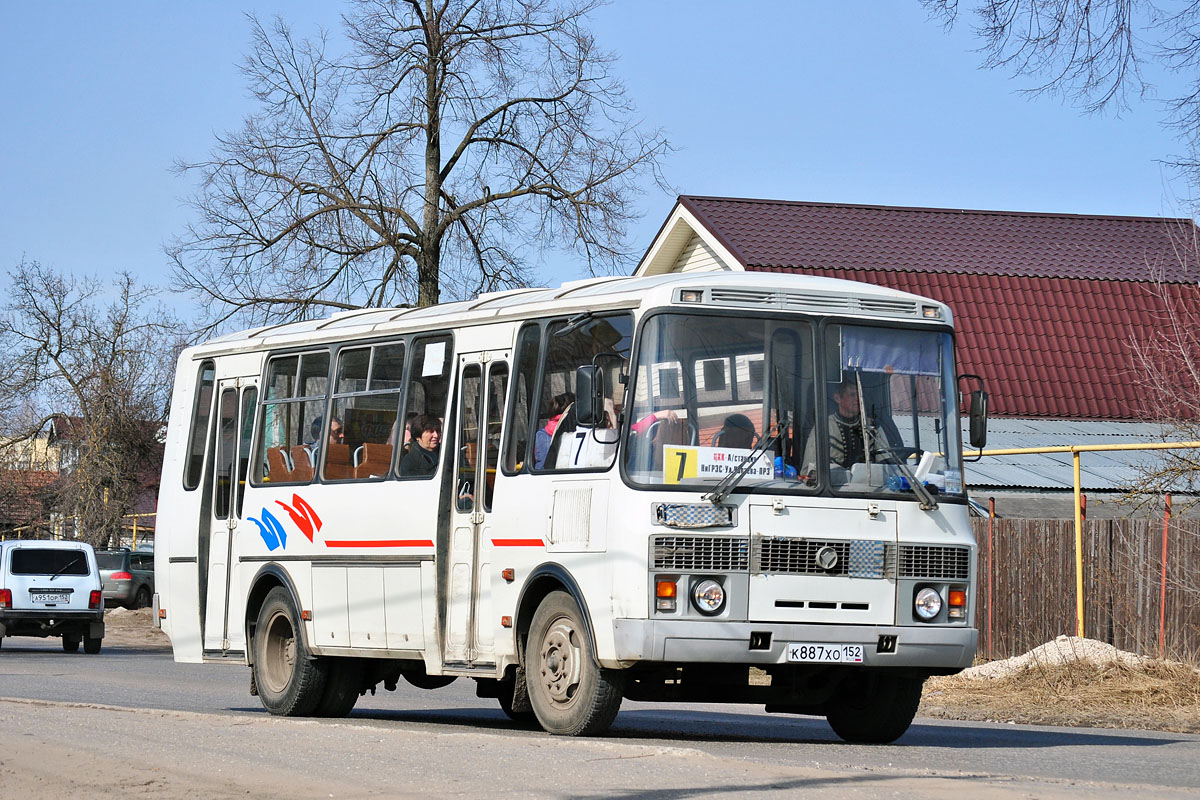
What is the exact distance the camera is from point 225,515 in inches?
632

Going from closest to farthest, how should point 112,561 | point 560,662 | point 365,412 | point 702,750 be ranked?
point 702,750 → point 560,662 → point 365,412 → point 112,561

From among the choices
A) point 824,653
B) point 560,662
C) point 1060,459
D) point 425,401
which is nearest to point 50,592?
point 1060,459

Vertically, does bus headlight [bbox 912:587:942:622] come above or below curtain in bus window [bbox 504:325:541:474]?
below

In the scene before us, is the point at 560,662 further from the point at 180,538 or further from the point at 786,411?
the point at 180,538

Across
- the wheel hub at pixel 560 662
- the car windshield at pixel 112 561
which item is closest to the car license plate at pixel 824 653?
the wheel hub at pixel 560 662

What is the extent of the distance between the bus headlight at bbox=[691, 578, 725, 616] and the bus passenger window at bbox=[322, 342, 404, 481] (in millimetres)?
3459

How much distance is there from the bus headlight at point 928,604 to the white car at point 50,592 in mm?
21542

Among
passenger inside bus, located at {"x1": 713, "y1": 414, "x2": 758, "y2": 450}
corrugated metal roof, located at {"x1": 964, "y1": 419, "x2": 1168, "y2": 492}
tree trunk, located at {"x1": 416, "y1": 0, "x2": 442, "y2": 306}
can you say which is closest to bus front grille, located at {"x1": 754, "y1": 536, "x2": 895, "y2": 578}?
passenger inside bus, located at {"x1": 713, "y1": 414, "x2": 758, "y2": 450}

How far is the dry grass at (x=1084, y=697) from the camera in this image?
15578 mm

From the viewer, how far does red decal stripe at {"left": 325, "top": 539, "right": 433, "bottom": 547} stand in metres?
13.6

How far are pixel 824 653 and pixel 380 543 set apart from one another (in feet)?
12.7

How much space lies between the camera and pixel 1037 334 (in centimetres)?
3503

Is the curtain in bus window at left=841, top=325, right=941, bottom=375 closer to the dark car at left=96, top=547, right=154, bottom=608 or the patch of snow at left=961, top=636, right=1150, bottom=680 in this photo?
the patch of snow at left=961, top=636, right=1150, bottom=680

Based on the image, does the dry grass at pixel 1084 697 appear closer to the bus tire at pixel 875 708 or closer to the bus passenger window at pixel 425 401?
the bus tire at pixel 875 708
